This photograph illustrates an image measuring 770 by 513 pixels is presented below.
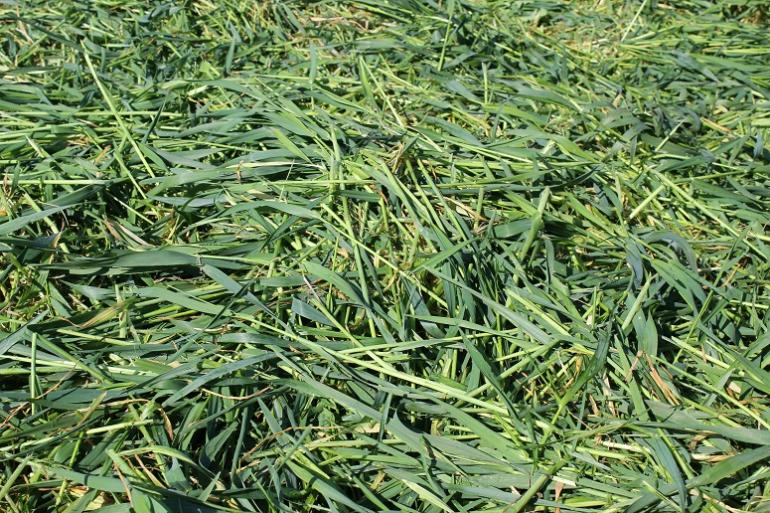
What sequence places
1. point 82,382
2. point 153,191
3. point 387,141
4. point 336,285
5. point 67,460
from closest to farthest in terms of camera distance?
point 67,460, point 82,382, point 336,285, point 153,191, point 387,141

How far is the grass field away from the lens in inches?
51.1

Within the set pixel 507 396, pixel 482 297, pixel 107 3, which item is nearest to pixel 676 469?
pixel 507 396

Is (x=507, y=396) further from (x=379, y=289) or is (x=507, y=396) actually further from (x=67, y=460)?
(x=67, y=460)

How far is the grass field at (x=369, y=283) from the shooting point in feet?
4.26

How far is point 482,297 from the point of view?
57.3 inches

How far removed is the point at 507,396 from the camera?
1374 millimetres

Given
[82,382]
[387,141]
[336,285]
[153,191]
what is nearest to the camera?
[82,382]

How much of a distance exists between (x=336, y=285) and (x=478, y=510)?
51 cm

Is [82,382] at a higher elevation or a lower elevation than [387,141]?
lower

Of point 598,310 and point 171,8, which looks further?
point 171,8

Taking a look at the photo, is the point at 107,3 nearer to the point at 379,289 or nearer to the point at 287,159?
the point at 287,159

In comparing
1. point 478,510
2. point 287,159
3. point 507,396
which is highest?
point 287,159

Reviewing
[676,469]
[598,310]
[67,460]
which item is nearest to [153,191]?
[67,460]

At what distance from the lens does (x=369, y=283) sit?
5.07ft
